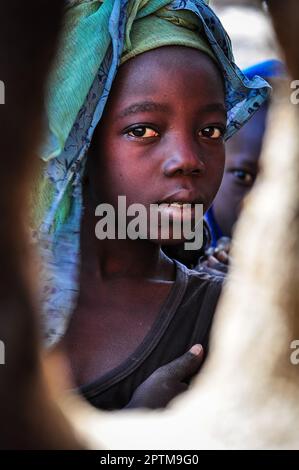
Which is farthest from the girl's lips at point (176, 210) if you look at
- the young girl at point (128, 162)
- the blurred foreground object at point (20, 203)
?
the blurred foreground object at point (20, 203)

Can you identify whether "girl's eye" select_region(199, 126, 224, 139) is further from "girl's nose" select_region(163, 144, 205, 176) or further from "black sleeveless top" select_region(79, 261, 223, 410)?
"black sleeveless top" select_region(79, 261, 223, 410)

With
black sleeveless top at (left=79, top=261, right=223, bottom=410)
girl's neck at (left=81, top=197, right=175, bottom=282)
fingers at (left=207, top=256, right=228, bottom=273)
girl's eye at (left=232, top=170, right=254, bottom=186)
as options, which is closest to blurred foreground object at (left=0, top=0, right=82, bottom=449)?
black sleeveless top at (left=79, top=261, right=223, bottom=410)

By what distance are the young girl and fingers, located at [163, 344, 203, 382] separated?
18 mm

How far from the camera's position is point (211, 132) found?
141 cm

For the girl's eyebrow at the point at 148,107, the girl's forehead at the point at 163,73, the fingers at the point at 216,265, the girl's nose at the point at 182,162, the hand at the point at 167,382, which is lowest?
the hand at the point at 167,382

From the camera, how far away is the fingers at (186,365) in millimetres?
1427

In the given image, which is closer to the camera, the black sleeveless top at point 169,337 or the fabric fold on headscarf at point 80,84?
the fabric fold on headscarf at point 80,84

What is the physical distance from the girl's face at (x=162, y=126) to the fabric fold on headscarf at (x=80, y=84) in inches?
1.3

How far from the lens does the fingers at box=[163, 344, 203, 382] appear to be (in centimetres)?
143

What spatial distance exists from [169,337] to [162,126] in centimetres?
45

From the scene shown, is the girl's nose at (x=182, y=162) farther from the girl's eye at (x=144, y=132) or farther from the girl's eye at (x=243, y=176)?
the girl's eye at (x=243, y=176)

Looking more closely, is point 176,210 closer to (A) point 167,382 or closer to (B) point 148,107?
(B) point 148,107

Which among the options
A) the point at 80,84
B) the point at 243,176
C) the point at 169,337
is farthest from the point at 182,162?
the point at 243,176
